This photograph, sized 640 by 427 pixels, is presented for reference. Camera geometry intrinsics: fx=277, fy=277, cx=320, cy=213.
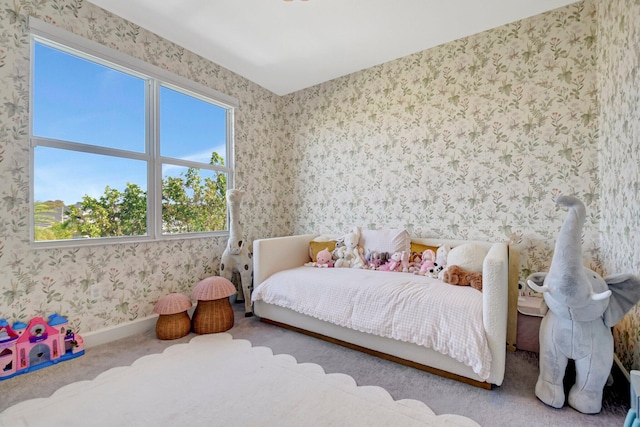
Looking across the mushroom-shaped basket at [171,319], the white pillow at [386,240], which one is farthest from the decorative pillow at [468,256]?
the mushroom-shaped basket at [171,319]

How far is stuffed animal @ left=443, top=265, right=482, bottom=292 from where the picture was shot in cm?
193

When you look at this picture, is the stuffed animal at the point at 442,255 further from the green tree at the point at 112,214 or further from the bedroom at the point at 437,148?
the green tree at the point at 112,214

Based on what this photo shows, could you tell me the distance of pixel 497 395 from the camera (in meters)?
1.44

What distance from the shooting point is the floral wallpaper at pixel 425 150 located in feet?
5.57

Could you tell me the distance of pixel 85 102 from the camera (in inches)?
81.5

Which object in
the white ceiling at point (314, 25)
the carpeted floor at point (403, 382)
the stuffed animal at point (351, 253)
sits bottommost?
the carpeted floor at point (403, 382)

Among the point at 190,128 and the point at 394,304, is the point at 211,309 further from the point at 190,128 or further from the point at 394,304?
the point at 190,128

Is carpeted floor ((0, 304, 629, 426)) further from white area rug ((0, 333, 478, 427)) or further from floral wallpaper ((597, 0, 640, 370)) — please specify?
floral wallpaper ((597, 0, 640, 370))

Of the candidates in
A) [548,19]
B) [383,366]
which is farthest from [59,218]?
[548,19]

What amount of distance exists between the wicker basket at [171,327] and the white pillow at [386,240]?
5.53 ft

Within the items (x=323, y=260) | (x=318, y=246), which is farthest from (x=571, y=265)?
(x=318, y=246)

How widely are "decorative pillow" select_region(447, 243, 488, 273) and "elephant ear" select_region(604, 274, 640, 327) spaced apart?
2.41 feet

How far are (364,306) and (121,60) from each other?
2.61 metres

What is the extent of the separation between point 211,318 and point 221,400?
908mm
